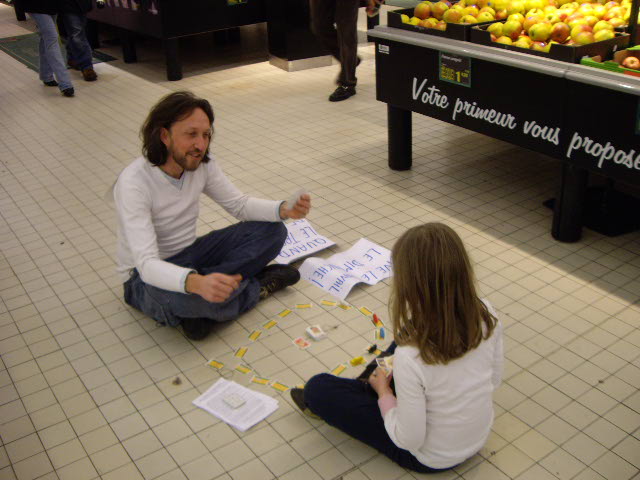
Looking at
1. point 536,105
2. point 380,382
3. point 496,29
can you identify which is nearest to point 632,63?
point 536,105

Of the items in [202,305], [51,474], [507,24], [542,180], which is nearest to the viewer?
[51,474]

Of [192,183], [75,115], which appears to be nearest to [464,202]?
[192,183]

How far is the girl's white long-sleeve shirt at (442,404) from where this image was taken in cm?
197

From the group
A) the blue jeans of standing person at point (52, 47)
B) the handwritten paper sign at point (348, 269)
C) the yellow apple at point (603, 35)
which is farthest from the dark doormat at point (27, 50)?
the yellow apple at point (603, 35)

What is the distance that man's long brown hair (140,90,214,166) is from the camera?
2.82 meters

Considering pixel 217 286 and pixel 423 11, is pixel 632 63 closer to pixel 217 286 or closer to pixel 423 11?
pixel 423 11

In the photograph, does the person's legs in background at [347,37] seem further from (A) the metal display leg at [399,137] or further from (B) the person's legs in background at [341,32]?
(A) the metal display leg at [399,137]

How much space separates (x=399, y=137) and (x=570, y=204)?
1302 mm

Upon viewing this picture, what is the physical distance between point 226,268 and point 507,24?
2.01 m

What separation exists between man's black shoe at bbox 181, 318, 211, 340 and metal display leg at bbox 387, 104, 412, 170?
6.37 ft

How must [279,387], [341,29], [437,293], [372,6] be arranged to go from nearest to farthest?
[437,293]
[279,387]
[341,29]
[372,6]

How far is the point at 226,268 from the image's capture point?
3.04 metres

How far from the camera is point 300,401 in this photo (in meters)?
2.52

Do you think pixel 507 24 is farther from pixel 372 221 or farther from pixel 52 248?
pixel 52 248
